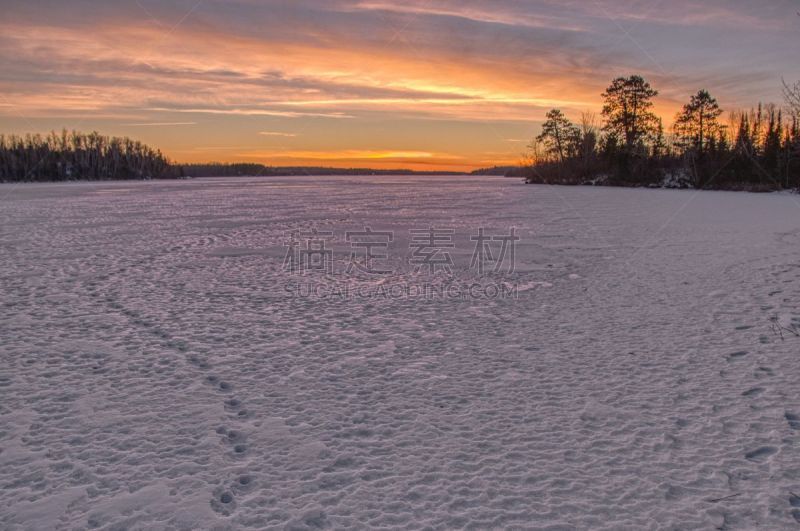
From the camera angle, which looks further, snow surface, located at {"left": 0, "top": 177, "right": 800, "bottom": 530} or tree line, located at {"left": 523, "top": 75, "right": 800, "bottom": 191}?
tree line, located at {"left": 523, "top": 75, "right": 800, "bottom": 191}

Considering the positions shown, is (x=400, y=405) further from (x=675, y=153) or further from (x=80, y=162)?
(x=80, y=162)

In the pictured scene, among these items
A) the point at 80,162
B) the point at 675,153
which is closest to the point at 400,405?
the point at 675,153

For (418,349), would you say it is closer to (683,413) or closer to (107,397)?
(683,413)

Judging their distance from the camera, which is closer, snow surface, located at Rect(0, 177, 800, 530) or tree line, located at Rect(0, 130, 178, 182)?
snow surface, located at Rect(0, 177, 800, 530)

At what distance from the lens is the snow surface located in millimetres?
2389

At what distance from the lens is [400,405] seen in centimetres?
350

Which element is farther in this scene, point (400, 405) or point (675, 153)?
point (675, 153)

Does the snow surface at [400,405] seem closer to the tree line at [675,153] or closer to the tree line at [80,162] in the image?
the tree line at [675,153]

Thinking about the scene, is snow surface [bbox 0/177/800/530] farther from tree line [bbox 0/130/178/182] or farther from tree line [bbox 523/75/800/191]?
tree line [bbox 0/130/178/182]

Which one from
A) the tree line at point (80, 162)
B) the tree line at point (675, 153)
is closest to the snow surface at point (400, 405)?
the tree line at point (675, 153)

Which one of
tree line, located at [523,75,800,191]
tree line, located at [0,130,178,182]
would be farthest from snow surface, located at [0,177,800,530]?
tree line, located at [0,130,178,182]

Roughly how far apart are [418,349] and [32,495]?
3.04m

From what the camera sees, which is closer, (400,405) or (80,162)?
(400,405)

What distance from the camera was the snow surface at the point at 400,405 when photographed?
2389 mm
